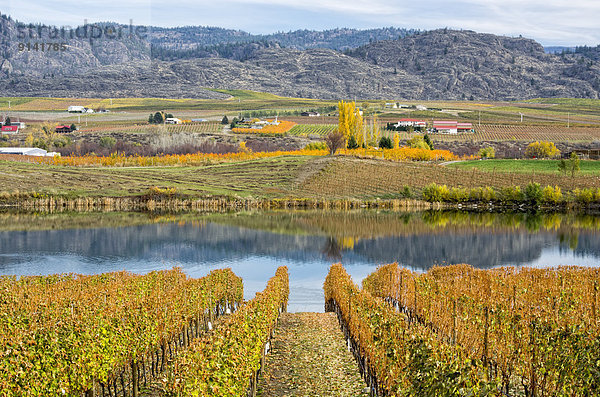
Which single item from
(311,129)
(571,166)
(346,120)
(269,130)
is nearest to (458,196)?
(571,166)

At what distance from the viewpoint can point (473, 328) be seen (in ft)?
60.2

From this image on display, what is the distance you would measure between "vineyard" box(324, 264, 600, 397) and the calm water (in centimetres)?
1383

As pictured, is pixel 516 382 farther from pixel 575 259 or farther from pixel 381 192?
pixel 381 192

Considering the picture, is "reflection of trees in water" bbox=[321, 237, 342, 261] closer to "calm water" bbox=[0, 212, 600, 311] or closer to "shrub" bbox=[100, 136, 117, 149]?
"calm water" bbox=[0, 212, 600, 311]

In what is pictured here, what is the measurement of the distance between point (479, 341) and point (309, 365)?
5.03 m

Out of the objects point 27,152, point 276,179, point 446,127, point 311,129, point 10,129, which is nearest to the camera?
point 276,179

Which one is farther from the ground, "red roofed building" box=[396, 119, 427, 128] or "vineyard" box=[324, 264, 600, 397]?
"red roofed building" box=[396, 119, 427, 128]

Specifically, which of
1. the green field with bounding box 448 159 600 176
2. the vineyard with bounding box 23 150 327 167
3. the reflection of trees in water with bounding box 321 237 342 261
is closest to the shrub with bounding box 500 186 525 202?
the green field with bounding box 448 159 600 176

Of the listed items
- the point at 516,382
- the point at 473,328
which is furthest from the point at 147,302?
the point at 516,382

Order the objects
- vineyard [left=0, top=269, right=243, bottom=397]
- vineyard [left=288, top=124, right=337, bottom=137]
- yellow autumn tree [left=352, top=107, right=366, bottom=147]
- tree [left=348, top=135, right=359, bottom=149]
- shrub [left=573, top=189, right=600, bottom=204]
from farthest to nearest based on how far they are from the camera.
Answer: vineyard [left=288, top=124, right=337, bottom=137], yellow autumn tree [left=352, top=107, right=366, bottom=147], tree [left=348, top=135, right=359, bottom=149], shrub [left=573, top=189, right=600, bottom=204], vineyard [left=0, top=269, right=243, bottom=397]

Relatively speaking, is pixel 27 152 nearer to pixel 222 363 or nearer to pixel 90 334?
pixel 90 334

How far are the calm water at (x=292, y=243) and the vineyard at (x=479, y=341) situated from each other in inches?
545

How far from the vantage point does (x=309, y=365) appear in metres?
20.0

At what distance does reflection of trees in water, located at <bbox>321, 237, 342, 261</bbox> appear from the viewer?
54.7 m
